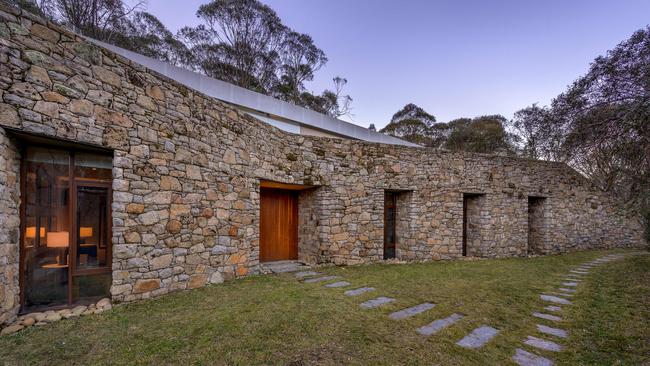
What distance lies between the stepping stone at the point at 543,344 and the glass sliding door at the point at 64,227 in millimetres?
4727

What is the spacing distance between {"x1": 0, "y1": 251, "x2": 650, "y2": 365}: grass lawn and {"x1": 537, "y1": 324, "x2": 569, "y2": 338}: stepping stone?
8 cm

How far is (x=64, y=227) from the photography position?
3080mm

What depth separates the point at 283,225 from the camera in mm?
6445

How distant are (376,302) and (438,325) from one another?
88 centimetres

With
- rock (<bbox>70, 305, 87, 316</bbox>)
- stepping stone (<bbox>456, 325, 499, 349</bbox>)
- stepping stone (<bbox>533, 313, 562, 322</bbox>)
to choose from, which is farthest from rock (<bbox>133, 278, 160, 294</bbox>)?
stepping stone (<bbox>533, 313, 562, 322</bbox>)

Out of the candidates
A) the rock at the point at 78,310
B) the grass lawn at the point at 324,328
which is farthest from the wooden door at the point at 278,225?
the rock at the point at 78,310

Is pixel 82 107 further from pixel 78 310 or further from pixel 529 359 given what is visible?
pixel 529 359

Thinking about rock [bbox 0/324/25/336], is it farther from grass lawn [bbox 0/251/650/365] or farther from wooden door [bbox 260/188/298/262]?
wooden door [bbox 260/188/298/262]

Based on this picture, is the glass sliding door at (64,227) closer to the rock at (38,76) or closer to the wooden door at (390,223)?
the rock at (38,76)

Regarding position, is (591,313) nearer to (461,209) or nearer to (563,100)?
(461,209)

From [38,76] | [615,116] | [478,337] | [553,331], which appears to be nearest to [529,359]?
[478,337]

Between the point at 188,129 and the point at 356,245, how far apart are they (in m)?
4.23

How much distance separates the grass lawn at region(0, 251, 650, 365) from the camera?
222 centimetres

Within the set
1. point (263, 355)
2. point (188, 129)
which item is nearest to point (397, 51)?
point (188, 129)
